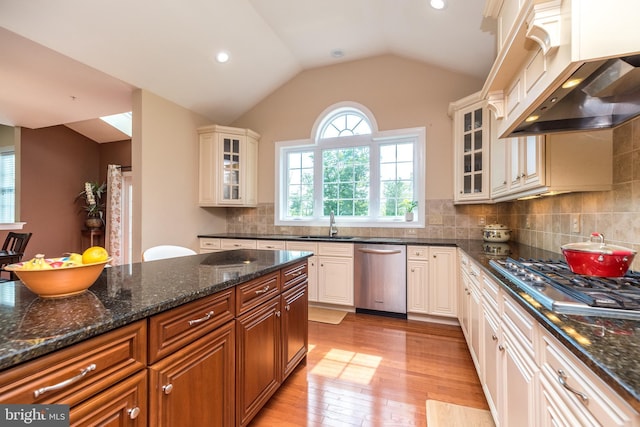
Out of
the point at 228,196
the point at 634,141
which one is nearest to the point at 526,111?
the point at 634,141

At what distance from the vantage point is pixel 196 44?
3.25 m

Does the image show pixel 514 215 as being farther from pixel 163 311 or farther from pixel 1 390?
pixel 1 390

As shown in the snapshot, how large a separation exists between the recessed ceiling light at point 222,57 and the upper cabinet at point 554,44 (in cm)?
302

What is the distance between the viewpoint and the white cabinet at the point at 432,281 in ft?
10.3

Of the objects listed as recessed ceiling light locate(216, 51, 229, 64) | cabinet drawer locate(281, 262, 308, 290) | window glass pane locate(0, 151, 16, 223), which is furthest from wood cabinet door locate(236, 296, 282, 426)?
window glass pane locate(0, 151, 16, 223)

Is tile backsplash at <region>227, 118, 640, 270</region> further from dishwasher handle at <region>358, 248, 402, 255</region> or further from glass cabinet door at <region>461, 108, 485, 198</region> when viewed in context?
dishwasher handle at <region>358, 248, 402, 255</region>

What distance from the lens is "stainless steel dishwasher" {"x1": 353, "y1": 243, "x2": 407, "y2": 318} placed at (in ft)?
11.0

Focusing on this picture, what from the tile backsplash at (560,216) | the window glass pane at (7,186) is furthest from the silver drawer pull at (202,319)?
the window glass pane at (7,186)

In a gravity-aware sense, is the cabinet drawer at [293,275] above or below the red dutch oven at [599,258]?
below

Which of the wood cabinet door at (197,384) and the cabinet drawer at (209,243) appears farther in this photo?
the cabinet drawer at (209,243)

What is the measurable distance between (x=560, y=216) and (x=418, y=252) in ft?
4.60

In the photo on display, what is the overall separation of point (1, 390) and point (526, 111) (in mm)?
1905

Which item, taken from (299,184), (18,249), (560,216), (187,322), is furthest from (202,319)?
(18,249)

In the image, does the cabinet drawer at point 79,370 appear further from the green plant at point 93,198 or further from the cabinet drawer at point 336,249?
the green plant at point 93,198
